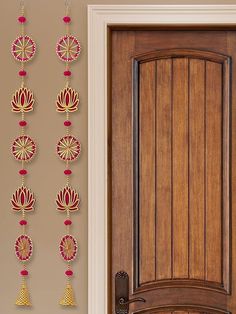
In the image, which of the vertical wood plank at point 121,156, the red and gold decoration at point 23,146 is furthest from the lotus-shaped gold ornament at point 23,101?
the vertical wood plank at point 121,156

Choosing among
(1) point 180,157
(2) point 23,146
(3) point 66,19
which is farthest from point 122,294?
(3) point 66,19

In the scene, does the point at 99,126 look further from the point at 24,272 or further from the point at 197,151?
the point at 24,272

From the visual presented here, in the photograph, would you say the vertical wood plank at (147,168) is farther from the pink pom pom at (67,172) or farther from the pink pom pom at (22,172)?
the pink pom pom at (22,172)

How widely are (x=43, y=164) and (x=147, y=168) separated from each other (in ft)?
1.49

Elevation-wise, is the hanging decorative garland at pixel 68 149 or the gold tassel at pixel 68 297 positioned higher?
the hanging decorative garland at pixel 68 149

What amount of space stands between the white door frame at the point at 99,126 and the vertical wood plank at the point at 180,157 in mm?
246

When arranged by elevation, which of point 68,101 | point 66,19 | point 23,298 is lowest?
point 23,298

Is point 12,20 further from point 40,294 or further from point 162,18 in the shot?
point 40,294

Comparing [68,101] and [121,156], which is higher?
[68,101]

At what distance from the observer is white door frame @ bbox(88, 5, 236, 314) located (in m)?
2.19

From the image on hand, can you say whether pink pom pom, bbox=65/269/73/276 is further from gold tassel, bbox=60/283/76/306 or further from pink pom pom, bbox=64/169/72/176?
pink pom pom, bbox=64/169/72/176

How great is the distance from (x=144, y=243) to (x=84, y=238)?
0.89 feet

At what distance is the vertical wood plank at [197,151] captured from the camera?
2270mm

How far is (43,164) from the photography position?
2236 millimetres
